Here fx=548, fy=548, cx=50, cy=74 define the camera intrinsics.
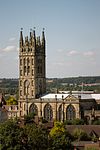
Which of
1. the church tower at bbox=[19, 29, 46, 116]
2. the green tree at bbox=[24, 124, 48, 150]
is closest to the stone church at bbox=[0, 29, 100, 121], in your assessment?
the church tower at bbox=[19, 29, 46, 116]

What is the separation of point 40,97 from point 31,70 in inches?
210

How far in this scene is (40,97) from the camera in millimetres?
101750

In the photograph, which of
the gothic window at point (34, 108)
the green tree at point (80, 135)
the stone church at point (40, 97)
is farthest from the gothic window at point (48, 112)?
the green tree at point (80, 135)

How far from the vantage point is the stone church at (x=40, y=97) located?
98312 millimetres

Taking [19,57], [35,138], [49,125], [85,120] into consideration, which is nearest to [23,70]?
[19,57]

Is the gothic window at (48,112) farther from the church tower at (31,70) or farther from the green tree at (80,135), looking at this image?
the green tree at (80,135)

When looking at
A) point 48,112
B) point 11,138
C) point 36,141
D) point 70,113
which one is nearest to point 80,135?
point 36,141

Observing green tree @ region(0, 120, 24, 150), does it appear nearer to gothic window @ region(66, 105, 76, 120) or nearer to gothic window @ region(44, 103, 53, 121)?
gothic window @ region(66, 105, 76, 120)

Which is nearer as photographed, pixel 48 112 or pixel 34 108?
pixel 48 112

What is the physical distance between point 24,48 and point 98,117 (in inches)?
785

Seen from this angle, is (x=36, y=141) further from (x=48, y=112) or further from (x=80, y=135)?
(x=48, y=112)

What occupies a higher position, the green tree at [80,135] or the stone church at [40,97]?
the stone church at [40,97]

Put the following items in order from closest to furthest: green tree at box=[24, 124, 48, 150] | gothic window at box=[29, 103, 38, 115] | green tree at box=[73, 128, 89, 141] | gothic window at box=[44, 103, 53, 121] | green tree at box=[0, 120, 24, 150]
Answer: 1. green tree at box=[0, 120, 24, 150]
2. green tree at box=[24, 124, 48, 150]
3. green tree at box=[73, 128, 89, 141]
4. gothic window at box=[44, 103, 53, 121]
5. gothic window at box=[29, 103, 38, 115]

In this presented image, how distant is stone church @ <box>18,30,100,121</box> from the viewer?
98312 mm
